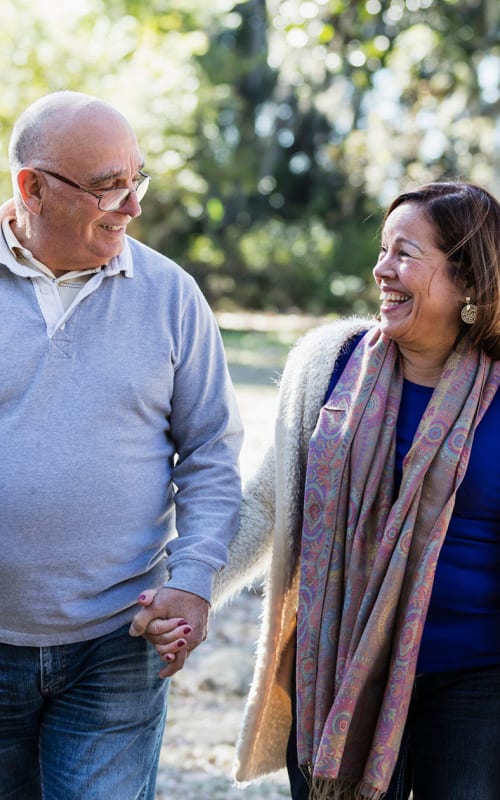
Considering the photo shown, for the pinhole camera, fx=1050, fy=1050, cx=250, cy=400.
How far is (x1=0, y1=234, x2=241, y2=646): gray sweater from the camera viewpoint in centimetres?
247

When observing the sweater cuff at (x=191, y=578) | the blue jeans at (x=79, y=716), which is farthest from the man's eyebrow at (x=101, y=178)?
the blue jeans at (x=79, y=716)

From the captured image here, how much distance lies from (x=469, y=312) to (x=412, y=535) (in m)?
0.59

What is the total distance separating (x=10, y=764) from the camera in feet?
8.64

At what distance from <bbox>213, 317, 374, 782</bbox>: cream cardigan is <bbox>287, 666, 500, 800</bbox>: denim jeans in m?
0.42

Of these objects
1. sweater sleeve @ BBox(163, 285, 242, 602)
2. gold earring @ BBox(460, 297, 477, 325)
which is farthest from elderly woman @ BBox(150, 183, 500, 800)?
sweater sleeve @ BBox(163, 285, 242, 602)

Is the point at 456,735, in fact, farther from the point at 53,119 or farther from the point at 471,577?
the point at 53,119

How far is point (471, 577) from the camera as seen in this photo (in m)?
2.66

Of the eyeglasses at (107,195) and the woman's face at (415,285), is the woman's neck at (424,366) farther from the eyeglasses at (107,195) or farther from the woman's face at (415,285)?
the eyeglasses at (107,195)

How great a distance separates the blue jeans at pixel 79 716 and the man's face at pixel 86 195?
95 centimetres

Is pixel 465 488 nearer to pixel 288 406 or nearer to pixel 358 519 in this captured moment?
pixel 358 519

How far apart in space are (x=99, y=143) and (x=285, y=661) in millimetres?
1520

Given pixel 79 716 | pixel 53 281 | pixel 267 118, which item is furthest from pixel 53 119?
pixel 267 118

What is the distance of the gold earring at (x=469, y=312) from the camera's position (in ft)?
8.87

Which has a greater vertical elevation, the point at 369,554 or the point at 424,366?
the point at 424,366
